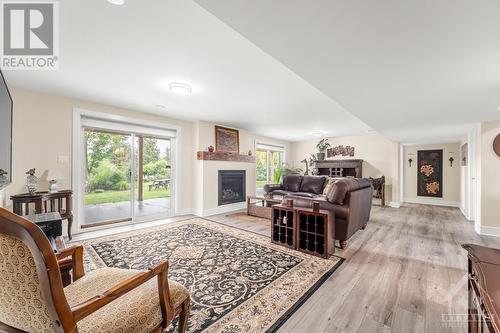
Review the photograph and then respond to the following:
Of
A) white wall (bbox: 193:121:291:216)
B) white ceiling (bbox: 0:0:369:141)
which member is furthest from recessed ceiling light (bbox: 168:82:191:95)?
white wall (bbox: 193:121:291:216)

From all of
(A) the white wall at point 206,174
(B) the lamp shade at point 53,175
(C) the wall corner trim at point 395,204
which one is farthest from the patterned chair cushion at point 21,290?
(C) the wall corner trim at point 395,204

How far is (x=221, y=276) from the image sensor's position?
2111 millimetres

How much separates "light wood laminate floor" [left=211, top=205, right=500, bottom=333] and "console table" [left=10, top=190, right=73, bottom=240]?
3027 millimetres

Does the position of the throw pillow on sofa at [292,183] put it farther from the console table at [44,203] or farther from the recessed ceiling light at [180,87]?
the console table at [44,203]

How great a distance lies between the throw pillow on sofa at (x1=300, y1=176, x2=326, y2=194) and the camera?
5.51 meters

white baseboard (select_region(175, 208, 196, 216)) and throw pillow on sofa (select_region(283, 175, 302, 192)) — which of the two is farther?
throw pillow on sofa (select_region(283, 175, 302, 192))

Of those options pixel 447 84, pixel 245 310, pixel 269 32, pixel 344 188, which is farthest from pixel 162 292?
pixel 447 84

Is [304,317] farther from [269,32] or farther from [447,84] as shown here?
[447,84]

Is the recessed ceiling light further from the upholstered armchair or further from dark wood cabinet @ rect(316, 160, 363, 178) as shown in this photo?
dark wood cabinet @ rect(316, 160, 363, 178)

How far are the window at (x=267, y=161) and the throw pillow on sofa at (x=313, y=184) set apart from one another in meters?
1.51

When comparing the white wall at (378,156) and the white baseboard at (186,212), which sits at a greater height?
the white wall at (378,156)

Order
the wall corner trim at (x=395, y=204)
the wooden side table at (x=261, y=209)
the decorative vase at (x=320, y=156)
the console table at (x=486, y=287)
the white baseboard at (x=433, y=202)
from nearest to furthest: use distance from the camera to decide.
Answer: the console table at (x=486, y=287)
the wooden side table at (x=261, y=209)
the wall corner trim at (x=395, y=204)
the white baseboard at (x=433, y=202)
the decorative vase at (x=320, y=156)

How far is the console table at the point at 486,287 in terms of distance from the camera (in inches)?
25.4

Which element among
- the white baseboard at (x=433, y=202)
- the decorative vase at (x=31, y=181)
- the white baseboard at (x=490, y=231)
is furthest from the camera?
the white baseboard at (x=433, y=202)
